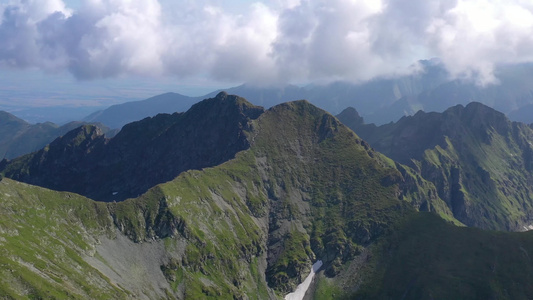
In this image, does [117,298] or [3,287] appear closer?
[3,287]

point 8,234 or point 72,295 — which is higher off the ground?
point 8,234

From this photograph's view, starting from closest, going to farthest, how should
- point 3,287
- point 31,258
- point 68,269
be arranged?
point 3,287 → point 31,258 → point 68,269

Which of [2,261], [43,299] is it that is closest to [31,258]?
[2,261]

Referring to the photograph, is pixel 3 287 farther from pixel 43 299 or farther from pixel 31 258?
pixel 31 258

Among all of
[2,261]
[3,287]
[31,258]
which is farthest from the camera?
[31,258]

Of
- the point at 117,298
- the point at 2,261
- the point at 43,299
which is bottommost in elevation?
the point at 117,298

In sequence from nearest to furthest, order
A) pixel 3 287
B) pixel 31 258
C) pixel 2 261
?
pixel 3 287
pixel 2 261
pixel 31 258

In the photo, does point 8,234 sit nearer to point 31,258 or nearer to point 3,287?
point 31,258

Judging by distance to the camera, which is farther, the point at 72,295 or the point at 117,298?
the point at 117,298

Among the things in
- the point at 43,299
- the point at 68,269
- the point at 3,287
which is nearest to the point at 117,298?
the point at 68,269
